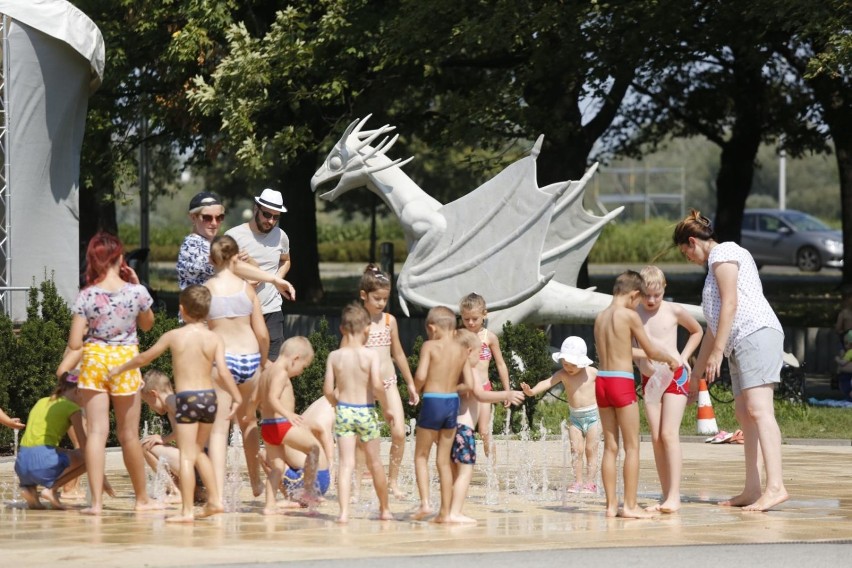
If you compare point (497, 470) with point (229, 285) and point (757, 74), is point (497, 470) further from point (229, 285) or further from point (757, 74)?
point (757, 74)

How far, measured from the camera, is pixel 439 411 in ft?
27.1

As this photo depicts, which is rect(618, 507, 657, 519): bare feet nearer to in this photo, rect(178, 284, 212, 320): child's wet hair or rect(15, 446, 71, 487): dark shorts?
rect(178, 284, 212, 320): child's wet hair

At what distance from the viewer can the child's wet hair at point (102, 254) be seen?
336 inches

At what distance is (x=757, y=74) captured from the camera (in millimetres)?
26031

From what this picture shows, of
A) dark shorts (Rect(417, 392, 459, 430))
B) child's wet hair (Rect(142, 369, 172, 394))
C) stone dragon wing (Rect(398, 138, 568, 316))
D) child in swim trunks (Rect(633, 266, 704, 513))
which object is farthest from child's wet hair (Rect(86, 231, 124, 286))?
stone dragon wing (Rect(398, 138, 568, 316))

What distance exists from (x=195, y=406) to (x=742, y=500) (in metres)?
3.39

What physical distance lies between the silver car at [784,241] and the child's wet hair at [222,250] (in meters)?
33.7

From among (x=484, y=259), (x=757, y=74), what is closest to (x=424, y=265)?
(x=484, y=259)

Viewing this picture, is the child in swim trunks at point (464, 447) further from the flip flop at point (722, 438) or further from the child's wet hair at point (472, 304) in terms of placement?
the flip flop at point (722, 438)

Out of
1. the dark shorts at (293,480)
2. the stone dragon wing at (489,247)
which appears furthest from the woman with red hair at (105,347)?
the stone dragon wing at (489,247)

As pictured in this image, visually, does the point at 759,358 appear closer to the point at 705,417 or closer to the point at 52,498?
the point at 52,498

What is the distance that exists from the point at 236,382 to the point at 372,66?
13.0m

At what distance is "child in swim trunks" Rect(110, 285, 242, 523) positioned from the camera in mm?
8250

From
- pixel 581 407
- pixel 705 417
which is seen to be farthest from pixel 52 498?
pixel 705 417
